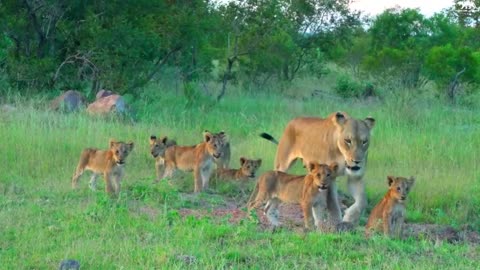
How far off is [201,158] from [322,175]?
8.83 ft

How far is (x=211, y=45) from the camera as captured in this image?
2944 cm

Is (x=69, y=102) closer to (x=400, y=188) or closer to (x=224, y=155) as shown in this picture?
(x=224, y=155)

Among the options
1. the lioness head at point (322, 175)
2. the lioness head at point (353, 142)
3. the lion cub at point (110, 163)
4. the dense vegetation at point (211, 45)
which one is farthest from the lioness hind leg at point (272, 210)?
the dense vegetation at point (211, 45)

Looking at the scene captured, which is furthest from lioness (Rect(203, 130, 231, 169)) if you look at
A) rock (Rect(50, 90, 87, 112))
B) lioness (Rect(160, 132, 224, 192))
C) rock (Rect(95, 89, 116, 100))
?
rock (Rect(95, 89, 116, 100))

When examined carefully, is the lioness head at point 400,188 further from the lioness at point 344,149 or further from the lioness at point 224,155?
the lioness at point 224,155

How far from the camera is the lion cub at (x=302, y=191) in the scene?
8.48m

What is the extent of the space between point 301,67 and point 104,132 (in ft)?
52.3

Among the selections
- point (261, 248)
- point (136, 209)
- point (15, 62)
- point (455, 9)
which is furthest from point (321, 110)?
point (455, 9)

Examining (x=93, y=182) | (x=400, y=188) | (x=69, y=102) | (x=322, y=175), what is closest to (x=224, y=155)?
(x=93, y=182)

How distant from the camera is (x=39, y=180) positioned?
35.6ft

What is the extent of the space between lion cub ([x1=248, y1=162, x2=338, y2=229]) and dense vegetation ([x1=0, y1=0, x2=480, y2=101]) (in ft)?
34.0

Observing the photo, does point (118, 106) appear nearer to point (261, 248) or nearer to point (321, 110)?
point (321, 110)

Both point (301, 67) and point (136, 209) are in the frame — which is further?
point (301, 67)

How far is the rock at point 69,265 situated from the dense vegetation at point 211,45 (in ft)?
41.1
